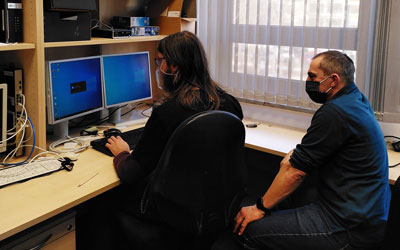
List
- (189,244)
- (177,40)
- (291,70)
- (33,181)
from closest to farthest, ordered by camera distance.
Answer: (33,181)
(177,40)
(189,244)
(291,70)

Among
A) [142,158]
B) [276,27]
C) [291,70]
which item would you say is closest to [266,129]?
[291,70]

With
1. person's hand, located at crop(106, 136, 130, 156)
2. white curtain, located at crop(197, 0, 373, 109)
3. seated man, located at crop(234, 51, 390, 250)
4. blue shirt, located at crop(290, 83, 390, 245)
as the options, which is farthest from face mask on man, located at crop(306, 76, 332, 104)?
person's hand, located at crop(106, 136, 130, 156)

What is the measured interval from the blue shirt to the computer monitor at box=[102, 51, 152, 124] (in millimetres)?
1233

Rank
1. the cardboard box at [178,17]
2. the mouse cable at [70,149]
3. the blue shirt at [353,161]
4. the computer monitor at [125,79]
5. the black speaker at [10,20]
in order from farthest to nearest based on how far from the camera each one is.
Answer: the cardboard box at [178,17] → the computer monitor at [125,79] → the mouse cable at [70,149] → the black speaker at [10,20] → the blue shirt at [353,161]

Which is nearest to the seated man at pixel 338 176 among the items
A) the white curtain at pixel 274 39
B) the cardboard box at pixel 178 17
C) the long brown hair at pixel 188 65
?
the long brown hair at pixel 188 65

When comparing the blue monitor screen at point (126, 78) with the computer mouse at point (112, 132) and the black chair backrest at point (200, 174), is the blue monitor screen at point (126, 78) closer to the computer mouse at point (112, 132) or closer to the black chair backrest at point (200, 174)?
the computer mouse at point (112, 132)

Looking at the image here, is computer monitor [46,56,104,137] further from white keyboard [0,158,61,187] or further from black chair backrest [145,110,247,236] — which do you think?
black chair backrest [145,110,247,236]

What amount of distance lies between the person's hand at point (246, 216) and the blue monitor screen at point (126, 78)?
1.04 metres

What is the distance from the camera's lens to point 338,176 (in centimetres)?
172

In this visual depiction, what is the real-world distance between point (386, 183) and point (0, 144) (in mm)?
1620

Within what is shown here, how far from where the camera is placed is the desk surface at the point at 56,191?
1.41m

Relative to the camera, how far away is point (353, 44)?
7.59 ft

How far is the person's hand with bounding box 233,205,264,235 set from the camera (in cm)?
186

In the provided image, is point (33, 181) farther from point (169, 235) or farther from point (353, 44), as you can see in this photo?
point (353, 44)
